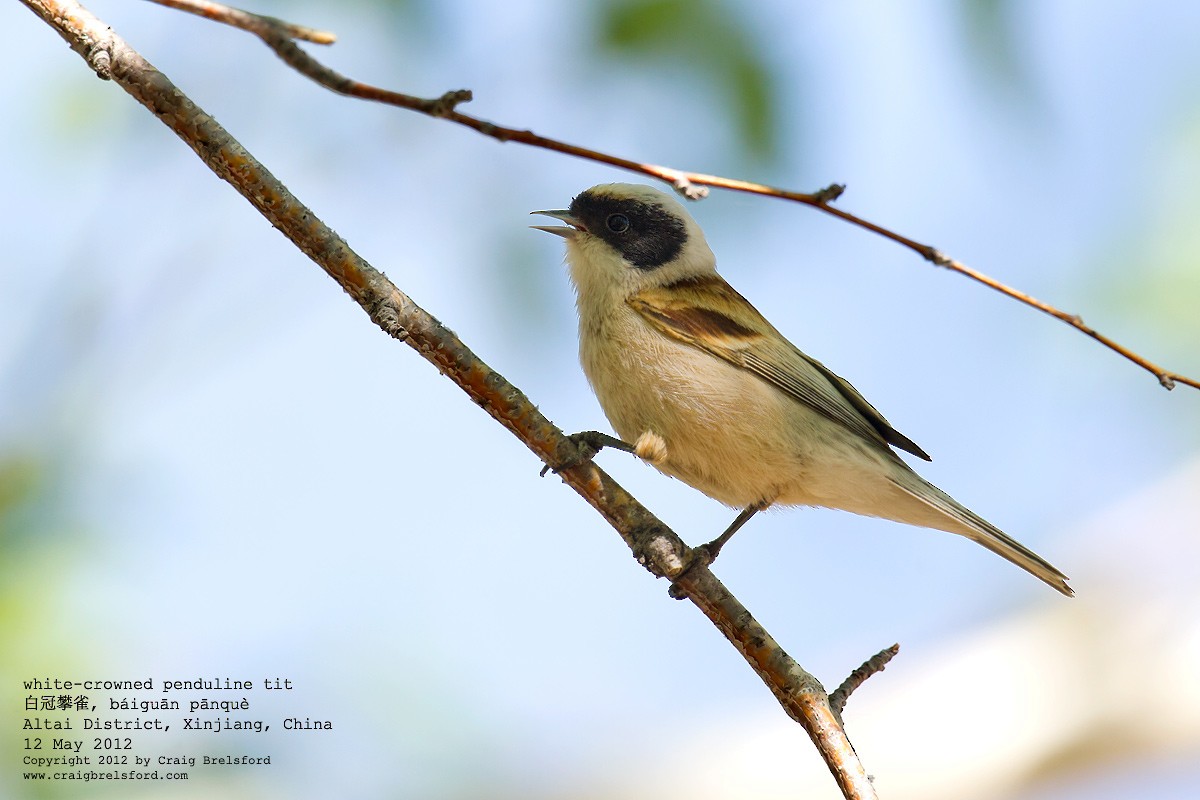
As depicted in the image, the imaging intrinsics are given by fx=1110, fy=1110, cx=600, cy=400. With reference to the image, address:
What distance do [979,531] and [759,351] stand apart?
1.04 metres

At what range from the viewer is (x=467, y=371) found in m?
2.85

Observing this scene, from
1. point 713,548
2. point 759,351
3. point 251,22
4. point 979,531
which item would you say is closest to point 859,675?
point 713,548

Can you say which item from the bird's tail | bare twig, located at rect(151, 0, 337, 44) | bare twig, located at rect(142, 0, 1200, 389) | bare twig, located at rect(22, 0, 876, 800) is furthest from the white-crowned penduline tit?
bare twig, located at rect(151, 0, 337, 44)

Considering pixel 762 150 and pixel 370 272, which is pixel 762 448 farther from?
pixel 370 272

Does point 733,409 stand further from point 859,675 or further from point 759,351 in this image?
point 859,675

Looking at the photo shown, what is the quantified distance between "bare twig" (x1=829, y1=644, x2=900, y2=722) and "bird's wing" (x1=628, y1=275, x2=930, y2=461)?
143cm

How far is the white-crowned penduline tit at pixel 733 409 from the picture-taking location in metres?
3.91

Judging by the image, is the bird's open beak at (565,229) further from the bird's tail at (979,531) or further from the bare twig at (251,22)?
the bare twig at (251,22)

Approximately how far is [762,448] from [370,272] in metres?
1.74

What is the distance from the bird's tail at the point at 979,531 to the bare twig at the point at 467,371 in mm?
1200

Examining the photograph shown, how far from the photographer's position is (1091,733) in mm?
4719

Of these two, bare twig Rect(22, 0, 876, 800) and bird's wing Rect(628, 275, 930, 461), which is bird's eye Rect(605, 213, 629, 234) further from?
bare twig Rect(22, 0, 876, 800)

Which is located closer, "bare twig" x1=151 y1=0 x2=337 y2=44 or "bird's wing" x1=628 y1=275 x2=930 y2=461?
"bare twig" x1=151 y1=0 x2=337 y2=44

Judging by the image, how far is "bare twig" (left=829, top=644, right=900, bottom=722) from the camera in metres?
2.93
